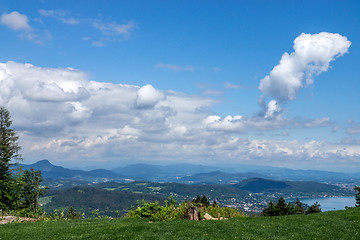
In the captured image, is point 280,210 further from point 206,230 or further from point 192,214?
point 206,230

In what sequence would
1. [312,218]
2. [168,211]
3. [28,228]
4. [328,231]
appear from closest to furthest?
[328,231] < [28,228] < [312,218] < [168,211]

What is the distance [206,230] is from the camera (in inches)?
712

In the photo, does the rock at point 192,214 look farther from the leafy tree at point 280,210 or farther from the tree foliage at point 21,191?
the leafy tree at point 280,210

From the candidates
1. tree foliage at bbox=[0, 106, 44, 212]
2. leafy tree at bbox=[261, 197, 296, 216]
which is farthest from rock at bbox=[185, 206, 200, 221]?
leafy tree at bbox=[261, 197, 296, 216]

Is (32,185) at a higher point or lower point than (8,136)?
lower

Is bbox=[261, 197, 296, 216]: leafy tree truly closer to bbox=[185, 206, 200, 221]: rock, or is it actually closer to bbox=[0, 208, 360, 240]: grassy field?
bbox=[0, 208, 360, 240]: grassy field

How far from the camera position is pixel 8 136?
5275 cm

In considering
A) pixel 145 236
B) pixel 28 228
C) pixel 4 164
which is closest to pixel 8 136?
pixel 4 164

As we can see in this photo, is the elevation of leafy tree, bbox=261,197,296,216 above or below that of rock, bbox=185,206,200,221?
below

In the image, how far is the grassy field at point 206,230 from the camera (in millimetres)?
16812

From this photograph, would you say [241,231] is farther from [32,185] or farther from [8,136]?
[8,136]

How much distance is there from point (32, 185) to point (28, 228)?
985 inches

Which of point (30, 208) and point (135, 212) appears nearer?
point (135, 212)

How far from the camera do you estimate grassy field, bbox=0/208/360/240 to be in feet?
55.2
